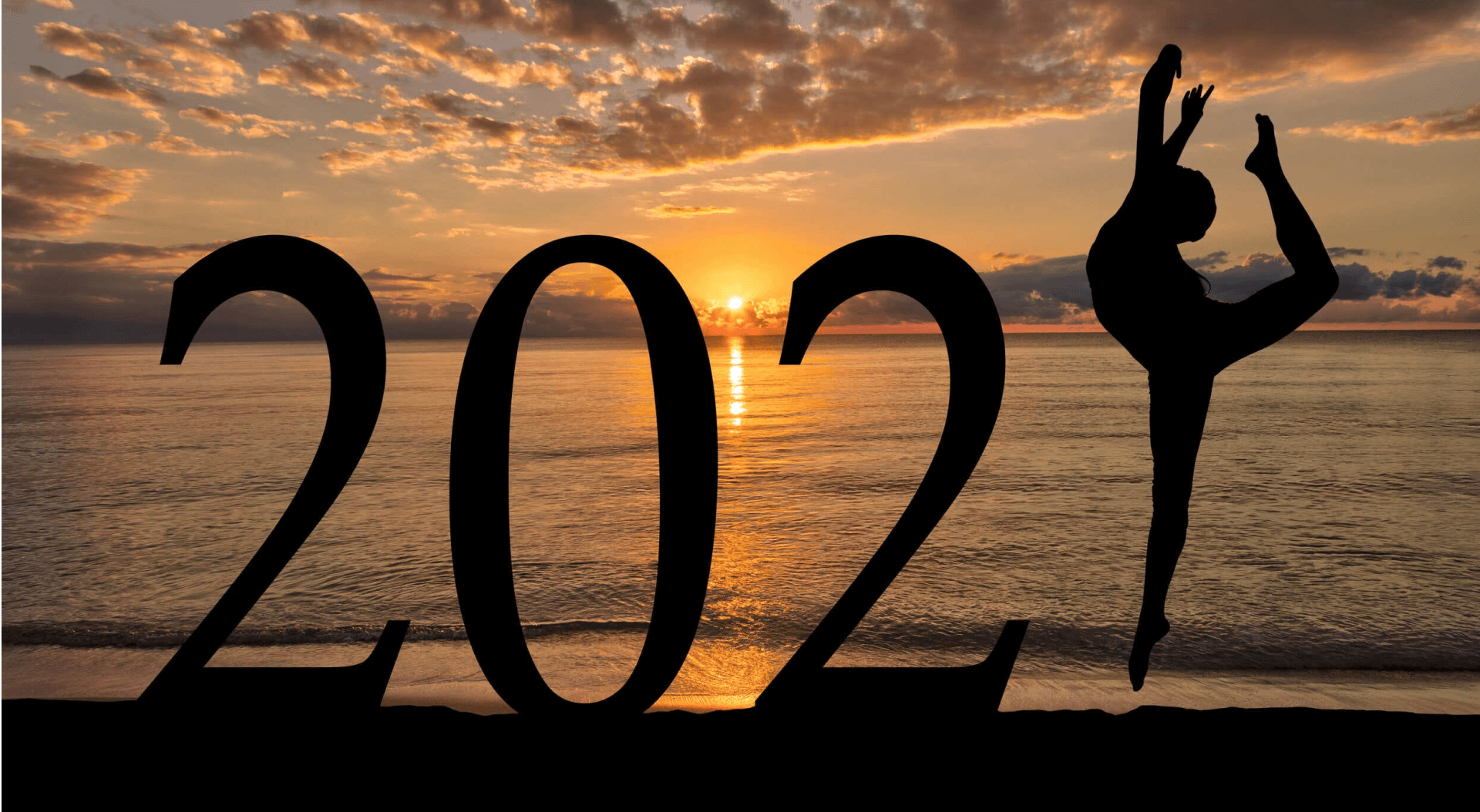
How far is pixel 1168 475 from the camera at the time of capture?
3.57 m

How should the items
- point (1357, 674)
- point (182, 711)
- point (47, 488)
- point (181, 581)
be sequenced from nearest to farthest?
1. point (182, 711)
2. point (1357, 674)
3. point (181, 581)
4. point (47, 488)

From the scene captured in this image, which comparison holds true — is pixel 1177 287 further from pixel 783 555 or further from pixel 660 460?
pixel 783 555

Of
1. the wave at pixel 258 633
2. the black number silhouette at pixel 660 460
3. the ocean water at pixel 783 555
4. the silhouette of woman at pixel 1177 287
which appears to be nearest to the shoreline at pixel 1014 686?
the ocean water at pixel 783 555

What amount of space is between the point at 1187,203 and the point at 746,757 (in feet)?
10.5

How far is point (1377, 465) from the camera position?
51.5 feet

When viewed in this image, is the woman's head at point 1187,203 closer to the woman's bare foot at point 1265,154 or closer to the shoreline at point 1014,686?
the woman's bare foot at point 1265,154

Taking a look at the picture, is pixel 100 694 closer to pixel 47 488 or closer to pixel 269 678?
pixel 269 678

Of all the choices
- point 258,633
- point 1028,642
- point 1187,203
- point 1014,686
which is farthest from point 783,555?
point 1187,203

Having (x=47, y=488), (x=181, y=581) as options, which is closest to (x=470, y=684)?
(x=181, y=581)

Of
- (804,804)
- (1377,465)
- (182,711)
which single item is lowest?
(1377,465)

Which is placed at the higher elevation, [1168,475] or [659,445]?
→ [659,445]

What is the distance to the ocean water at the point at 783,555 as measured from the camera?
22.3 ft

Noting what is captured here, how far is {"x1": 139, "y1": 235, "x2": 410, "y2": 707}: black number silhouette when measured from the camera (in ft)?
11.9

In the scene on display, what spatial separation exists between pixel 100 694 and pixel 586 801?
4989mm
